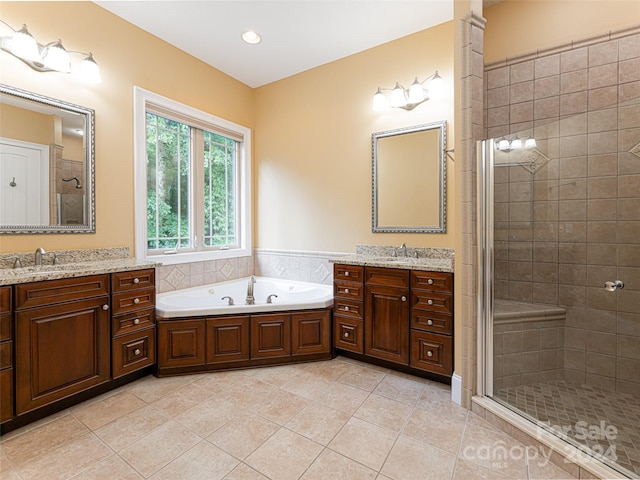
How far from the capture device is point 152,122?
2879mm

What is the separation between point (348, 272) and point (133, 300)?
65.9 inches

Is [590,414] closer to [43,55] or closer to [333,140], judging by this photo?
[333,140]

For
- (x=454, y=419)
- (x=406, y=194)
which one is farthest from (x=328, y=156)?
(x=454, y=419)

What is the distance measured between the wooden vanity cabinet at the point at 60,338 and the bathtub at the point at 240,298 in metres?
0.45

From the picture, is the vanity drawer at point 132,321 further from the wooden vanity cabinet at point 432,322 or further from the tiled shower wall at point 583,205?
the tiled shower wall at point 583,205

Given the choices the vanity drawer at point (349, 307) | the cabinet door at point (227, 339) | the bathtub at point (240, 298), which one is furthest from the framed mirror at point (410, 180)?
the cabinet door at point (227, 339)

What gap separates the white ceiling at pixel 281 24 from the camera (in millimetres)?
2416

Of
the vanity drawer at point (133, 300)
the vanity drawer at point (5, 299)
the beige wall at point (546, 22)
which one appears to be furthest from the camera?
the vanity drawer at point (133, 300)

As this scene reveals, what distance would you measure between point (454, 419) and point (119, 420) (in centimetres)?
202

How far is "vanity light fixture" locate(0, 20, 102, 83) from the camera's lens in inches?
76.4

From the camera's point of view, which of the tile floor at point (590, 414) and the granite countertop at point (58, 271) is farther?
the granite countertop at point (58, 271)

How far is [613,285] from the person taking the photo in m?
1.95

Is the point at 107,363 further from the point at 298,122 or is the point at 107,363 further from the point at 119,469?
the point at 298,122

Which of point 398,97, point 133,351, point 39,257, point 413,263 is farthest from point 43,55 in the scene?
point 413,263
